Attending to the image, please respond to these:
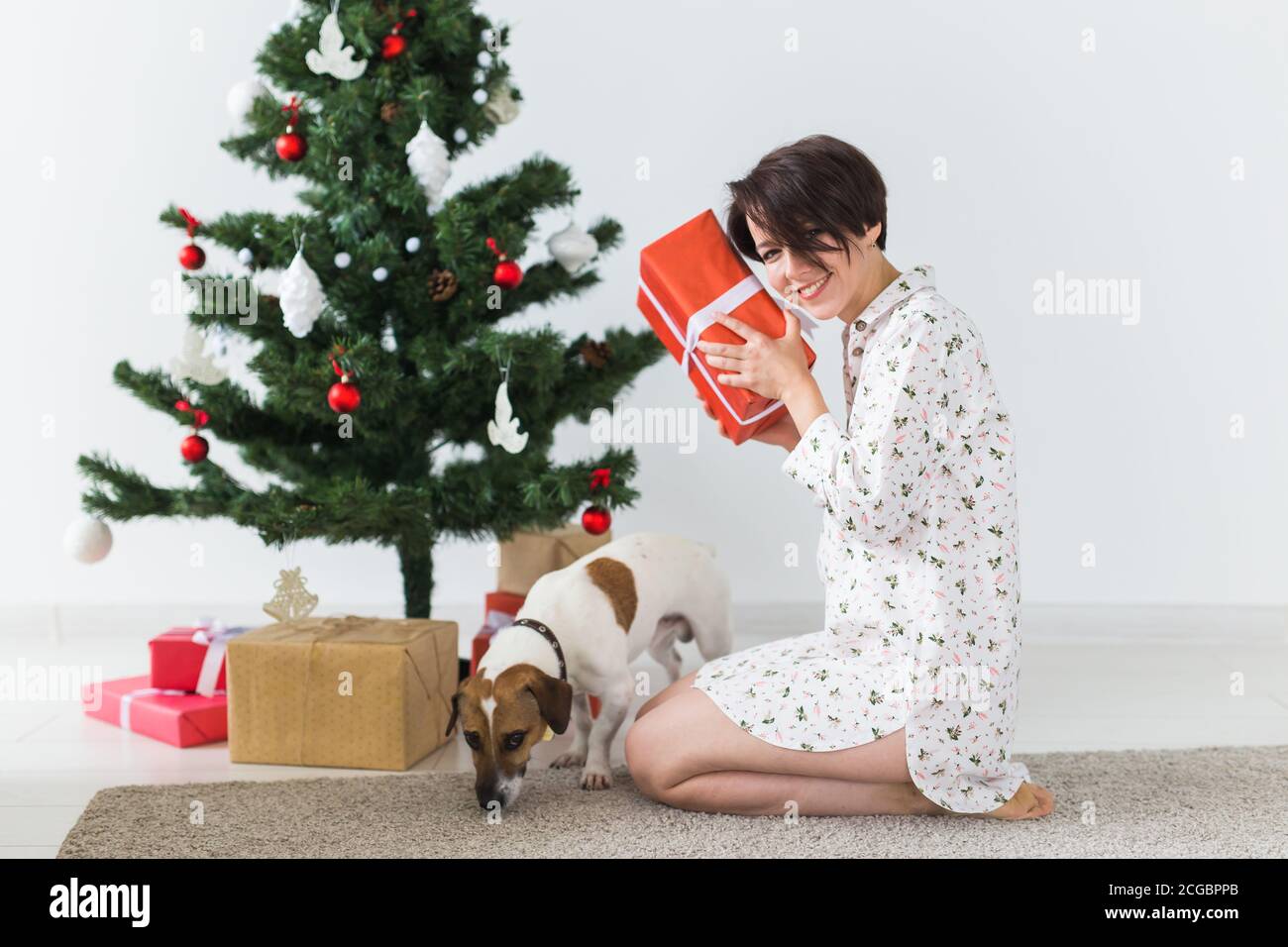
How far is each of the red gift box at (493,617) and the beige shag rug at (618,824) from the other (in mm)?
459

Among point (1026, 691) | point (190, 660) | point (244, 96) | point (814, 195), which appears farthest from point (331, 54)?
point (1026, 691)

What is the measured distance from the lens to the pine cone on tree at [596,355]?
2584 millimetres

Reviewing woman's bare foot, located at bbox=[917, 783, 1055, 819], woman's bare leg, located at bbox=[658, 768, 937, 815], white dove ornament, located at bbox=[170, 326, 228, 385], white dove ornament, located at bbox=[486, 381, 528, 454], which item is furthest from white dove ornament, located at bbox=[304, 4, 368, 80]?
woman's bare foot, located at bbox=[917, 783, 1055, 819]

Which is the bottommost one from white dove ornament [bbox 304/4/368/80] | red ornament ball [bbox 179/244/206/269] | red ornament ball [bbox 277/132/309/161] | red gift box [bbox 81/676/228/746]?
red gift box [bbox 81/676/228/746]

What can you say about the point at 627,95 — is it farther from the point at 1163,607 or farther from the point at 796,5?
the point at 1163,607

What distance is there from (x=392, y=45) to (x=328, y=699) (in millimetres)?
1288

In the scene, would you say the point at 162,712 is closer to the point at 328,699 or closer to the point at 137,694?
the point at 137,694

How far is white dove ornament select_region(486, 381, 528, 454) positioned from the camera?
2.39 metres

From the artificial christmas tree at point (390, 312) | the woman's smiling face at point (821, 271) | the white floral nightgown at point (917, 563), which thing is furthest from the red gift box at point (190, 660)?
the woman's smiling face at point (821, 271)

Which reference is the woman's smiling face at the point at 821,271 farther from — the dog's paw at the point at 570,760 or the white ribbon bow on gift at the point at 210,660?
the white ribbon bow on gift at the point at 210,660

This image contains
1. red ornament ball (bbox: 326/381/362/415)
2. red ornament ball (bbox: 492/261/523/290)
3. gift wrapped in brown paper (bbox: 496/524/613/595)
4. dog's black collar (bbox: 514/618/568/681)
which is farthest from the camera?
gift wrapped in brown paper (bbox: 496/524/613/595)

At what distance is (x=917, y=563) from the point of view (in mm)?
1790

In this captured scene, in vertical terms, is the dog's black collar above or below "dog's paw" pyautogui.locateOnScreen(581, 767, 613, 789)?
above

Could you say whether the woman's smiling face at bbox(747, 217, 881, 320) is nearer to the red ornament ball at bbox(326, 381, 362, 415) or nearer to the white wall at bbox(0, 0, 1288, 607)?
the red ornament ball at bbox(326, 381, 362, 415)
